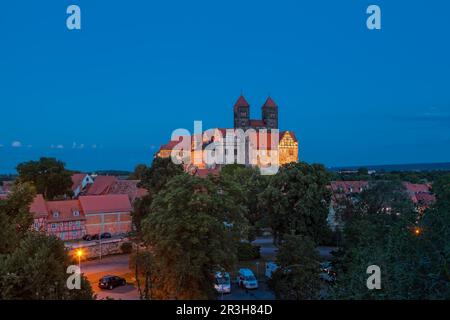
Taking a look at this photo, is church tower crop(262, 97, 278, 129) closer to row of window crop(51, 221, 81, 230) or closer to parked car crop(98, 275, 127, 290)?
row of window crop(51, 221, 81, 230)

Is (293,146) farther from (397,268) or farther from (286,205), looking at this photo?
(397,268)

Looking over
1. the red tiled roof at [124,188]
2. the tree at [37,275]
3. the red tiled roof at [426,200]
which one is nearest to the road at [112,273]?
the tree at [37,275]

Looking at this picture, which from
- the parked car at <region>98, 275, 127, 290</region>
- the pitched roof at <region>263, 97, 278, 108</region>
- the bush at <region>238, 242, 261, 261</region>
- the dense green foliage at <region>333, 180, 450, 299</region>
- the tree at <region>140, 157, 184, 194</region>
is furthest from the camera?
the pitched roof at <region>263, 97, 278, 108</region>

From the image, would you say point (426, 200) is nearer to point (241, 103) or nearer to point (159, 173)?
point (159, 173)

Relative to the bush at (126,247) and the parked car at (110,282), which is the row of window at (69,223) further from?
the parked car at (110,282)

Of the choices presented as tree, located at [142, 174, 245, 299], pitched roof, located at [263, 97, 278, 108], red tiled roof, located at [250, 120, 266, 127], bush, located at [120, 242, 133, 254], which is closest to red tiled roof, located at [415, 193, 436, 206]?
tree, located at [142, 174, 245, 299]

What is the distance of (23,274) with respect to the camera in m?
10.2

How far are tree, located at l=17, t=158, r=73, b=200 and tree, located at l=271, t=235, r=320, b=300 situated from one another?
45140 millimetres

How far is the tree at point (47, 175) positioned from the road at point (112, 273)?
81.8 ft

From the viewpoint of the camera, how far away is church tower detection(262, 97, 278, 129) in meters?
138
